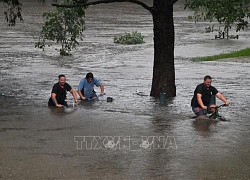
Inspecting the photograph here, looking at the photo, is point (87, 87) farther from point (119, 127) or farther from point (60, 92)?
point (119, 127)

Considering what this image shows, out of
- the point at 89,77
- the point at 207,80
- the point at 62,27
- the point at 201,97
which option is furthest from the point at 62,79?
the point at 62,27

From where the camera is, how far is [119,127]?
17516mm

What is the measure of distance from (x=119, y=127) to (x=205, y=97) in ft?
8.20

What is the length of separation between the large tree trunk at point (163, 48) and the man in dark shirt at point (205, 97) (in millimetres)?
4827

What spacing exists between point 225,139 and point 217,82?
518 inches

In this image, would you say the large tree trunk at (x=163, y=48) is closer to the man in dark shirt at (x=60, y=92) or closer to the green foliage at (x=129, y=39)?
the man in dark shirt at (x=60, y=92)

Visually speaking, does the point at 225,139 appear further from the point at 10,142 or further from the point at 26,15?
the point at 26,15

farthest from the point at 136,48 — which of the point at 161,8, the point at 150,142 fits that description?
the point at 150,142

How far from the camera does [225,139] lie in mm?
16031

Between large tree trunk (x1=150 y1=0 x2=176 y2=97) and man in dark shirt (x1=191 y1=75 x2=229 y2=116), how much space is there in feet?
15.8

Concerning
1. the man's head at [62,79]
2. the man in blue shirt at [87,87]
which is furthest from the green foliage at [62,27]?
the man's head at [62,79]

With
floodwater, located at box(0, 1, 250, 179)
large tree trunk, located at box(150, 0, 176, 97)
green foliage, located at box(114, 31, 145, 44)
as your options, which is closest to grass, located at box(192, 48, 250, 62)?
floodwater, located at box(0, 1, 250, 179)

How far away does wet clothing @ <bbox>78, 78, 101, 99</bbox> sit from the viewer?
21641mm

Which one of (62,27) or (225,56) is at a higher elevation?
(62,27)
